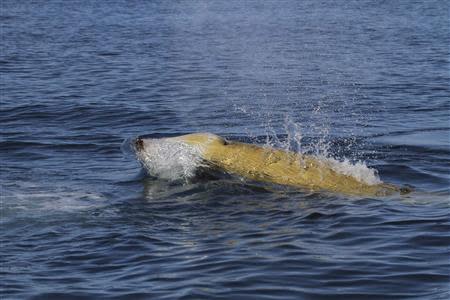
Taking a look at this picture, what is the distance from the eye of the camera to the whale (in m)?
10.9

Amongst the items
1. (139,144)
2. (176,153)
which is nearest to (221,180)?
(176,153)

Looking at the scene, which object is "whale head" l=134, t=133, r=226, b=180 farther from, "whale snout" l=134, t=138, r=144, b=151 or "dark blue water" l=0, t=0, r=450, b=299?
"dark blue water" l=0, t=0, r=450, b=299

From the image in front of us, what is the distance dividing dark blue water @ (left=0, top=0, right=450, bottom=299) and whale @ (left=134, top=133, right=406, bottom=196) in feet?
0.69

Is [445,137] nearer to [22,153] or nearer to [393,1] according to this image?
[22,153]

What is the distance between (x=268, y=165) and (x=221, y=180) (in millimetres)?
661

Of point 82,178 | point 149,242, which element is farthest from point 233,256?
point 82,178

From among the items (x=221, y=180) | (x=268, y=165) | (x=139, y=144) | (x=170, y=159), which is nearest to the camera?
(x=268, y=165)

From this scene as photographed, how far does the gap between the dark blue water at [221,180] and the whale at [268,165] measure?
0.69ft

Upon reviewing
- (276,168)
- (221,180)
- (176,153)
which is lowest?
(221,180)

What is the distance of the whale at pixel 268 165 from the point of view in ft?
35.6

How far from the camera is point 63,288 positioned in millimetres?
7641

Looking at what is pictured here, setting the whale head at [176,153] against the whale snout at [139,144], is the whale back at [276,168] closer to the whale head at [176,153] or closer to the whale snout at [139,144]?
the whale head at [176,153]

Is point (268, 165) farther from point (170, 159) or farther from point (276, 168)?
point (170, 159)

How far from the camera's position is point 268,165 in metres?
10.9
